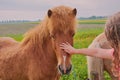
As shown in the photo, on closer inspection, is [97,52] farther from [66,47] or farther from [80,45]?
[80,45]

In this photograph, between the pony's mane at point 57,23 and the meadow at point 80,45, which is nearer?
the pony's mane at point 57,23

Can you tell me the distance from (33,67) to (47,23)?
870mm

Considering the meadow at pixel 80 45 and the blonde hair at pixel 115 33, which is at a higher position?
the blonde hair at pixel 115 33

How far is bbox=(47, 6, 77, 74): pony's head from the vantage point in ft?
18.2

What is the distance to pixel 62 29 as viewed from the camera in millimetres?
5605

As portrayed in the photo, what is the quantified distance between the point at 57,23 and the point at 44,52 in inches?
31.0

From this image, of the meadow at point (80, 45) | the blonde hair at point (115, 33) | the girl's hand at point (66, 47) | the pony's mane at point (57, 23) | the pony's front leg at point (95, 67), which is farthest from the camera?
the meadow at point (80, 45)

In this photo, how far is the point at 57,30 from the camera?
566 cm

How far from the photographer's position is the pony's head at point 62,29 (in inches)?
218

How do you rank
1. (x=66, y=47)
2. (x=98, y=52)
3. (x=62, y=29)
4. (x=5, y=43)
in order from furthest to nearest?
(x=5, y=43) → (x=62, y=29) → (x=66, y=47) → (x=98, y=52)

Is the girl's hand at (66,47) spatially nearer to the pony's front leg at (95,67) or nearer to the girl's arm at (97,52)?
the girl's arm at (97,52)

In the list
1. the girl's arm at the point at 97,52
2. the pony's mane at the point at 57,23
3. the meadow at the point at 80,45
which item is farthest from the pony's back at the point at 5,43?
the girl's arm at the point at 97,52

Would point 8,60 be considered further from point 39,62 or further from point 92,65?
point 92,65

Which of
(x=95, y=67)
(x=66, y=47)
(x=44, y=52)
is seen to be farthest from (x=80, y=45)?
(x=66, y=47)
